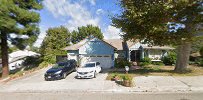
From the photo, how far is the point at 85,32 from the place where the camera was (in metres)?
63.0

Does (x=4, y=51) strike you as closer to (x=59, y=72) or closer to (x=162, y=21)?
(x=59, y=72)

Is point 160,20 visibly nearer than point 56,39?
Yes

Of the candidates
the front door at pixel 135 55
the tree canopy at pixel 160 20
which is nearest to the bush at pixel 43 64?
the front door at pixel 135 55

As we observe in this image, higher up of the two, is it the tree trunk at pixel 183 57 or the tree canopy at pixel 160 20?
the tree canopy at pixel 160 20

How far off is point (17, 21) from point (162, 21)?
53.9 ft

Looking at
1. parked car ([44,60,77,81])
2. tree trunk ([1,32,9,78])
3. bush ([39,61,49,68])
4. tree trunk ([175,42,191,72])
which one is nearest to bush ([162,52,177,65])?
tree trunk ([175,42,191,72])

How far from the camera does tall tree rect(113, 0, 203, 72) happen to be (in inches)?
764

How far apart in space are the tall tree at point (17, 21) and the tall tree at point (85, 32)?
112 feet

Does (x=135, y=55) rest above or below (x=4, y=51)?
below

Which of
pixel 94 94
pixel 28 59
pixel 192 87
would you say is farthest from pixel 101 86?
pixel 28 59

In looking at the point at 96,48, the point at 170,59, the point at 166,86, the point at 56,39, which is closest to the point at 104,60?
the point at 96,48

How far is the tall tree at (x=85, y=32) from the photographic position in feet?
204

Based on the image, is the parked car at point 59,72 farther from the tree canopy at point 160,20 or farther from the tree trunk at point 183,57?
the tree trunk at point 183,57

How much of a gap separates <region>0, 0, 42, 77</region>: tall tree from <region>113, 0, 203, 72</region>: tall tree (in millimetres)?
10655
